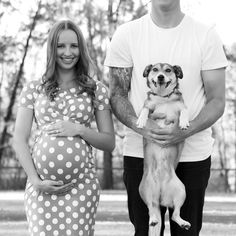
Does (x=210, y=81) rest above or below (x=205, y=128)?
above

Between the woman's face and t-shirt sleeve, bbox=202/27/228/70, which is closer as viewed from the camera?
t-shirt sleeve, bbox=202/27/228/70

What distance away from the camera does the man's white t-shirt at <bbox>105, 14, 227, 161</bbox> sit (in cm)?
441

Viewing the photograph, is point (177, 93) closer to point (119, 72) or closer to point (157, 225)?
point (119, 72)

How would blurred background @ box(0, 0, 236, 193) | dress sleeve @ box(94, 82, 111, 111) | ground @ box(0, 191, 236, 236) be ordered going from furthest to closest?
blurred background @ box(0, 0, 236, 193) < ground @ box(0, 191, 236, 236) < dress sleeve @ box(94, 82, 111, 111)

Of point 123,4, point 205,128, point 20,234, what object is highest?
point 123,4

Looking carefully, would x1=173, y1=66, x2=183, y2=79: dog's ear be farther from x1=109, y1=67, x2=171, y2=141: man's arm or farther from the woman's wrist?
the woman's wrist

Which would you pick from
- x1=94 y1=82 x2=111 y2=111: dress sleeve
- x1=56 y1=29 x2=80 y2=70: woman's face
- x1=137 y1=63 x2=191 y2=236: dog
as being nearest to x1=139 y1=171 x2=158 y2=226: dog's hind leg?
x1=137 y1=63 x2=191 y2=236: dog

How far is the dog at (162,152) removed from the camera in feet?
14.1

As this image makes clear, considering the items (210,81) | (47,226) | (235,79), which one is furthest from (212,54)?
(235,79)

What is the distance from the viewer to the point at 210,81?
446cm

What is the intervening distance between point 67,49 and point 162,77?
0.75 m

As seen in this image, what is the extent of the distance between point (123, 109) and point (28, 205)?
0.95 m

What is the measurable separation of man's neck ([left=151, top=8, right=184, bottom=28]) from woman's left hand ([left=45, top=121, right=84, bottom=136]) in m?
0.91

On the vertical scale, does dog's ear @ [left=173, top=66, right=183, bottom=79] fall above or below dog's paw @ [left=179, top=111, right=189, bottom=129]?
above
